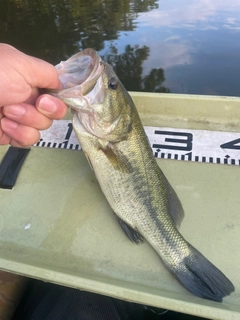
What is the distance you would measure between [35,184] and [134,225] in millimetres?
924

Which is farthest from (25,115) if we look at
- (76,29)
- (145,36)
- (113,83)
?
(76,29)

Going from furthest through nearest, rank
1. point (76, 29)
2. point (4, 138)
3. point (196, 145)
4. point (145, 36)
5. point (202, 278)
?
point (76, 29), point (145, 36), point (196, 145), point (4, 138), point (202, 278)

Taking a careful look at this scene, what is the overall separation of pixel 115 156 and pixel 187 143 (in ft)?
3.00

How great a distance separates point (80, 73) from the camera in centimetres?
174

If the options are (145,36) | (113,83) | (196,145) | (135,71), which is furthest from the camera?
(145,36)

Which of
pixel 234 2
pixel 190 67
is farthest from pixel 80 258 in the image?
pixel 234 2

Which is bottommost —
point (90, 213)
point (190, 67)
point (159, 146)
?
point (190, 67)

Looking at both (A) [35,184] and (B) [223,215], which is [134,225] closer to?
(B) [223,215]

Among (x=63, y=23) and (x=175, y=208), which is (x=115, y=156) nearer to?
(x=175, y=208)

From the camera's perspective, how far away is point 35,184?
94.7 inches

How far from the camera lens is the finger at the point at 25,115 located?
1621 mm

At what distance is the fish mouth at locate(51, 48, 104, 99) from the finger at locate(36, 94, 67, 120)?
2.3 inches

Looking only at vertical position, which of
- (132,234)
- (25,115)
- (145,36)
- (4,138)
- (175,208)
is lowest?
(145,36)

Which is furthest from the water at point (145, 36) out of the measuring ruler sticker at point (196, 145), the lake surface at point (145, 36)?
the measuring ruler sticker at point (196, 145)
